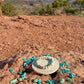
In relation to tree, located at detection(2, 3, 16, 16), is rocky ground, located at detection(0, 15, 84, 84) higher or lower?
lower

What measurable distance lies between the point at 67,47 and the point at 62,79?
2.40m

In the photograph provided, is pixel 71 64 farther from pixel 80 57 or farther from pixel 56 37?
pixel 56 37

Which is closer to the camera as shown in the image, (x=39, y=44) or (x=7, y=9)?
(x=39, y=44)

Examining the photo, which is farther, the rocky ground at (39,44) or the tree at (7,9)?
the tree at (7,9)

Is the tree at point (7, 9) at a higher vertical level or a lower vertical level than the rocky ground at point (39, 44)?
higher

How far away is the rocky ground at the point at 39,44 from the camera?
261 centimetres

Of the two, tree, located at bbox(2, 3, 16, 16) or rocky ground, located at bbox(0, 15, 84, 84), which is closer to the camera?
rocky ground, located at bbox(0, 15, 84, 84)

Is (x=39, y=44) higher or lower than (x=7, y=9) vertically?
lower

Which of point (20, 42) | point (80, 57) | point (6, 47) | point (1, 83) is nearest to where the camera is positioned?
point (1, 83)

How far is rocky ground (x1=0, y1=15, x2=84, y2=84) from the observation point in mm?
2607

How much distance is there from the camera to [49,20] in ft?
22.0

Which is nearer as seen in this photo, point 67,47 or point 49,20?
point 67,47

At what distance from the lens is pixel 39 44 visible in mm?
4535

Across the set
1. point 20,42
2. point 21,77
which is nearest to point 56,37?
point 20,42
